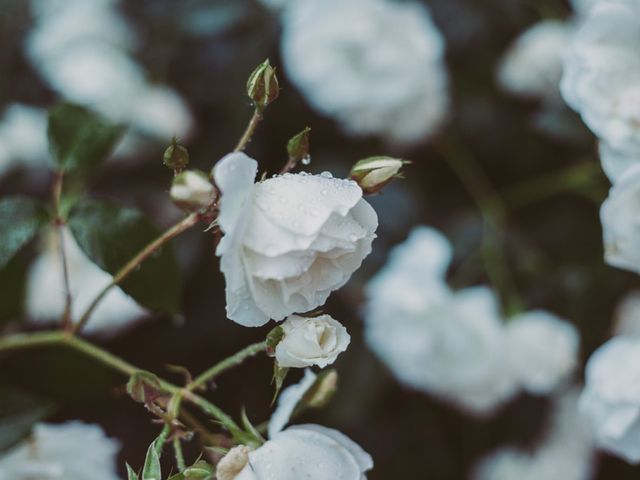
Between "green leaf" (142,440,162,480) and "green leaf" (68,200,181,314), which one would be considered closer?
"green leaf" (142,440,162,480)

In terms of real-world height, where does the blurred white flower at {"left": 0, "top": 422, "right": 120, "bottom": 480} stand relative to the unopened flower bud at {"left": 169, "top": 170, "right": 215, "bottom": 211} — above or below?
below

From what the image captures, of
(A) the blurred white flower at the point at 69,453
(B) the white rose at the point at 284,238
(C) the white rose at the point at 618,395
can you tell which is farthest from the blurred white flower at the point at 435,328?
(B) the white rose at the point at 284,238

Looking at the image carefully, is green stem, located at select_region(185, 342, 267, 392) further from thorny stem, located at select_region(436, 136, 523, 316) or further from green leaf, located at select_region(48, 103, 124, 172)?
thorny stem, located at select_region(436, 136, 523, 316)

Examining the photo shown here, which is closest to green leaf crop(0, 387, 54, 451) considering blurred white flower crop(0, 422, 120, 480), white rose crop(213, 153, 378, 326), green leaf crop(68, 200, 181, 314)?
blurred white flower crop(0, 422, 120, 480)

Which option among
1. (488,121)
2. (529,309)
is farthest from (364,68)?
(529,309)

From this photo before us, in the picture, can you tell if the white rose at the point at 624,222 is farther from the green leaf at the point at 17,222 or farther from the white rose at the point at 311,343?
the green leaf at the point at 17,222

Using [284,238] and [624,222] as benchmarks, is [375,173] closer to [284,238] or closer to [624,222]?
[284,238]

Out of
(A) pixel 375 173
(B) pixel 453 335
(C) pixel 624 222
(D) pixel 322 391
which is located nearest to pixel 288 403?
(D) pixel 322 391
